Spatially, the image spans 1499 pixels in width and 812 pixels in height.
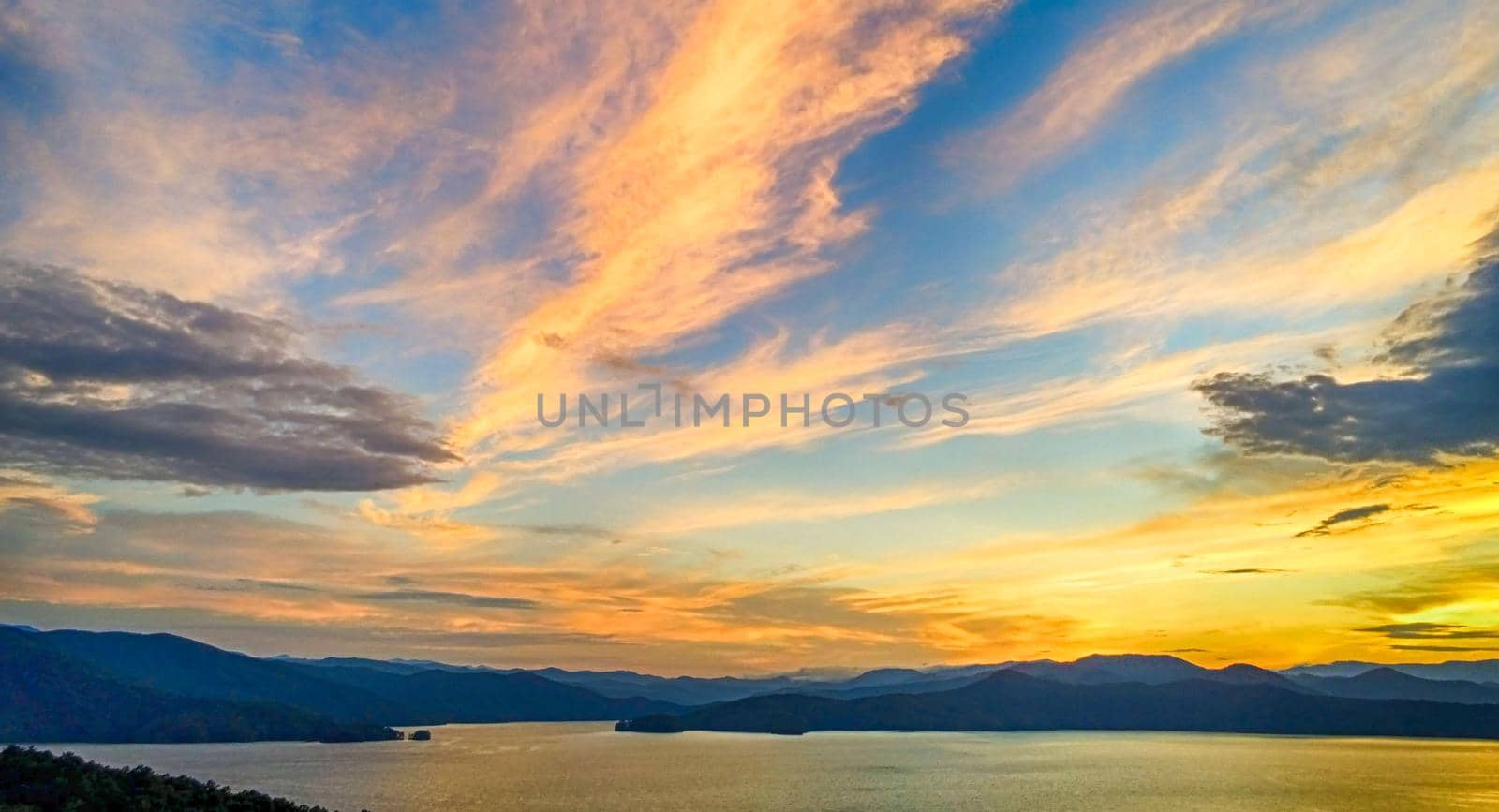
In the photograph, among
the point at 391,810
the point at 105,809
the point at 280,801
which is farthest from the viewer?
the point at 391,810

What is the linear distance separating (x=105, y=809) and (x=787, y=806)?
478 ft

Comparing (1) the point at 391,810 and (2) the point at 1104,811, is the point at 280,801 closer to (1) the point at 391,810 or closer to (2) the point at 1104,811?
(1) the point at 391,810

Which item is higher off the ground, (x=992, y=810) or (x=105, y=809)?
(x=105, y=809)

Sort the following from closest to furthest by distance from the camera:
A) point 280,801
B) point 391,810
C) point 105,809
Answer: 1. point 105,809
2. point 280,801
3. point 391,810

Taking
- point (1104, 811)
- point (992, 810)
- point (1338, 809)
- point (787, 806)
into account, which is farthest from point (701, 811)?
point (1338, 809)

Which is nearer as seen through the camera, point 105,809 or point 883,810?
point 105,809

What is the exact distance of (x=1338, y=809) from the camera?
655 feet

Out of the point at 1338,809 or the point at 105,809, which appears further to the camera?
the point at 1338,809

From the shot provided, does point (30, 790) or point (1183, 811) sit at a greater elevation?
point (30, 790)

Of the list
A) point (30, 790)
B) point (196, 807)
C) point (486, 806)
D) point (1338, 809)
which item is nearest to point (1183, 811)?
point (1338, 809)

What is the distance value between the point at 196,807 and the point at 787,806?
461ft

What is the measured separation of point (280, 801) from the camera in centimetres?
9806

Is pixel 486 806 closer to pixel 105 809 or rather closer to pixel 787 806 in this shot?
pixel 787 806

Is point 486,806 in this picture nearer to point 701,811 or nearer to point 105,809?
point 701,811
